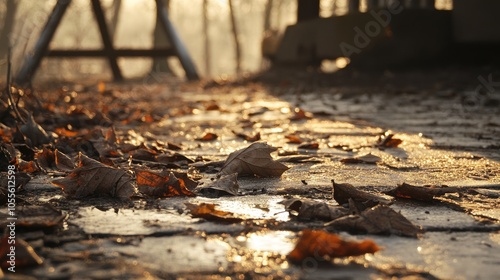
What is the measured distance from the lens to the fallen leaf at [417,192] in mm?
1967

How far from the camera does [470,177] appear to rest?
238cm

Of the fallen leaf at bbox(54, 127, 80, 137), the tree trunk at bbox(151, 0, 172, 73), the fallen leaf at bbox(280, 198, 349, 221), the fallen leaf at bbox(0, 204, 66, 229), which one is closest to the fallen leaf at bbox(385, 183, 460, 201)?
the fallen leaf at bbox(280, 198, 349, 221)

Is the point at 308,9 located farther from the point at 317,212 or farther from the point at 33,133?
the point at 317,212

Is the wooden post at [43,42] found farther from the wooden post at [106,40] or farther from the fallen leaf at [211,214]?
the fallen leaf at [211,214]

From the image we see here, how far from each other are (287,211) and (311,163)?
0.94 metres

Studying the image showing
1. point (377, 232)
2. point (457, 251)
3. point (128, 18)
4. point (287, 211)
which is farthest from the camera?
point (128, 18)

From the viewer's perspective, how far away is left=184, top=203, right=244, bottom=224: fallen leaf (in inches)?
65.4

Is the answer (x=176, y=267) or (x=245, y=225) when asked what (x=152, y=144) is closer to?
(x=245, y=225)

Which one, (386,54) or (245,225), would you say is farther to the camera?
(386,54)

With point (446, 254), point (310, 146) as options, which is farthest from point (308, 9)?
point (446, 254)

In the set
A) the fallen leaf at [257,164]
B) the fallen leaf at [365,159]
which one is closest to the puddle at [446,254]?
the fallen leaf at [257,164]

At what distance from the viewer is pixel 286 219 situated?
1.70 metres

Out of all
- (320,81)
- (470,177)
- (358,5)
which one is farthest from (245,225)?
(358,5)

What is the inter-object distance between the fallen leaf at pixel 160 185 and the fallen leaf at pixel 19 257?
720mm
